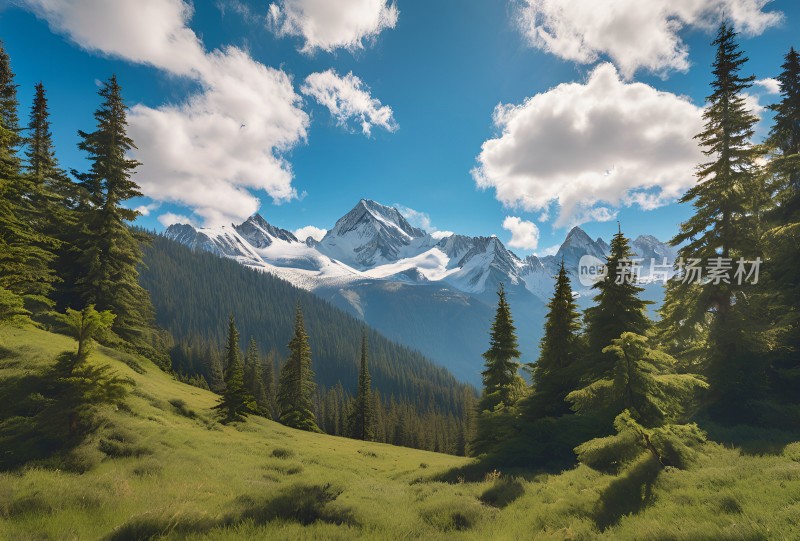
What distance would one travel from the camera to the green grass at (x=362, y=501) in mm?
7930

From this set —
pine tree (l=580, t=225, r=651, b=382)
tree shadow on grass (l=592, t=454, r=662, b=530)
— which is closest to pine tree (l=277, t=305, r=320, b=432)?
pine tree (l=580, t=225, r=651, b=382)

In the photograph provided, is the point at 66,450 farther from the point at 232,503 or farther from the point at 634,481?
the point at 634,481

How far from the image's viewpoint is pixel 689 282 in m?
21.5

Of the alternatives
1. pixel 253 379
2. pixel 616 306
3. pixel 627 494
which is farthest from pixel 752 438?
pixel 253 379

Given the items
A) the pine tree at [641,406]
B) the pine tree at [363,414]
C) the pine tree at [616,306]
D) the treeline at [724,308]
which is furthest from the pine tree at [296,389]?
the pine tree at [641,406]

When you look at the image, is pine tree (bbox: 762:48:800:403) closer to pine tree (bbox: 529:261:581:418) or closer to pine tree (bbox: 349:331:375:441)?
pine tree (bbox: 529:261:581:418)

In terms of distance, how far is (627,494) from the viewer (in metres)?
10.9

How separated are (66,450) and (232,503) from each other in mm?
7647

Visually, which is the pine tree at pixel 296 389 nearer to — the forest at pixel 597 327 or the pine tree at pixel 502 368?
the forest at pixel 597 327

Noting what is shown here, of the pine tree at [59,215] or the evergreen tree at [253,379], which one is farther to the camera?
the evergreen tree at [253,379]

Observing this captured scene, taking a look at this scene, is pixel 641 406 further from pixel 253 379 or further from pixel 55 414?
pixel 253 379

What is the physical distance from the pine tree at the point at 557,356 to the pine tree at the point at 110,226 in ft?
108

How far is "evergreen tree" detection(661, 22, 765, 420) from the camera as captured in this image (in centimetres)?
1903

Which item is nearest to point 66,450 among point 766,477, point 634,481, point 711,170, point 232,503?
point 232,503
